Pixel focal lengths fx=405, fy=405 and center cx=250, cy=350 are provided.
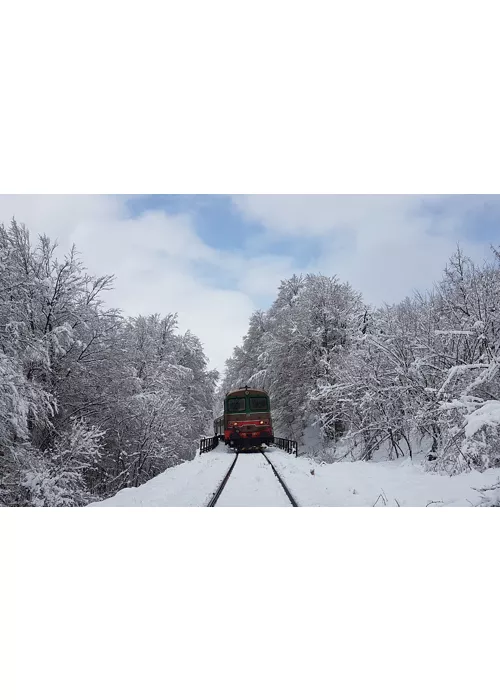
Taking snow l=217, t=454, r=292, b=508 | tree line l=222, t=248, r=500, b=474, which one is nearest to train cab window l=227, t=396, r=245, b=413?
tree line l=222, t=248, r=500, b=474

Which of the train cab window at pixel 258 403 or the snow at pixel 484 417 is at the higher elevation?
the snow at pixel 484 417

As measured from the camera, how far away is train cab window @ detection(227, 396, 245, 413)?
14.4 m

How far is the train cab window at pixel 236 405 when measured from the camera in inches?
567

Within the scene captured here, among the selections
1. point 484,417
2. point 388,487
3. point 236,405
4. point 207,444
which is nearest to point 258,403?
point 236,405

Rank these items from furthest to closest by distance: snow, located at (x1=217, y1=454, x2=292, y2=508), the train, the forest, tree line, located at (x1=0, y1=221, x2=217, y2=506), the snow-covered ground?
the train < tree line, located at (x1=0, y1=221, x2=217, y2=506) < the forest < snow, located at (x1=217, y1=454, x2=292, y2=508) < the snow-covered ground

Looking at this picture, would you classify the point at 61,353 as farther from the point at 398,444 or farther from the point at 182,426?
the point at 398,444

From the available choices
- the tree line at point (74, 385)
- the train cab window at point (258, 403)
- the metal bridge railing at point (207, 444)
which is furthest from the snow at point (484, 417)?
the metal bridge railing at point (207, 444)

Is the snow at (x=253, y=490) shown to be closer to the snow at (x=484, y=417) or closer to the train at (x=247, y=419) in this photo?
the snow at (x=484, y=417)

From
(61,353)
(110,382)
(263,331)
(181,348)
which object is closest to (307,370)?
(263,331)

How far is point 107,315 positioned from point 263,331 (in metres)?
6.37

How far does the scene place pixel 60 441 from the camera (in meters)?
9.07

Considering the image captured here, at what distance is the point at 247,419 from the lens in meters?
13.9

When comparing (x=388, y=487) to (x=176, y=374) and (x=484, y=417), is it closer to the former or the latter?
(x=484, y=417)

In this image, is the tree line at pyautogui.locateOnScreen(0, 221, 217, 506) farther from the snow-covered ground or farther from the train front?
the train front
